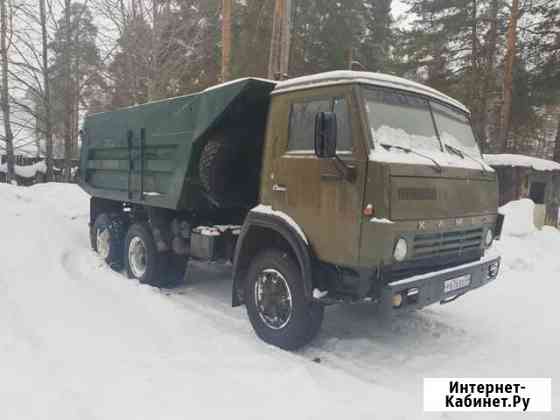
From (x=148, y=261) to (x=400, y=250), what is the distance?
3.92 meters

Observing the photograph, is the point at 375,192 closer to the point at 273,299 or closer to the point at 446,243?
the point at 446,243

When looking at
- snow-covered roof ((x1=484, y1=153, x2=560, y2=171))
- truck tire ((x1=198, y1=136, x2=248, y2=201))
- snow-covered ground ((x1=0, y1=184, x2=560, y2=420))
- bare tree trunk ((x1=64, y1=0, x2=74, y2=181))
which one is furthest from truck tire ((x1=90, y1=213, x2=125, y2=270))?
bare tree trunk ((x1=64, y1=0, x2=74, y2=181))

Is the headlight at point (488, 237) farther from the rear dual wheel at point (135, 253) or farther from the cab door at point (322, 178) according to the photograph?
the rear dual wheel at point (135, 253)

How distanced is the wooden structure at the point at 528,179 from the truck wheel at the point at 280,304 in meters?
10.8

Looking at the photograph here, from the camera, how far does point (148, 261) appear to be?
20.1 feet

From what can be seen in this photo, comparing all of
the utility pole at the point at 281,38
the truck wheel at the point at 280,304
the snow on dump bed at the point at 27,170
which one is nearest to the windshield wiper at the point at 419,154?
the truck wheel at the point at 280,304

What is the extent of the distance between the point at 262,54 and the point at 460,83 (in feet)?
27.3

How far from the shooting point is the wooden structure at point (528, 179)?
1334cm

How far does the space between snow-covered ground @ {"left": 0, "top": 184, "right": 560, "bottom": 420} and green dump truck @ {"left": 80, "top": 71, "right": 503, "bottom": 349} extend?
1.89ft

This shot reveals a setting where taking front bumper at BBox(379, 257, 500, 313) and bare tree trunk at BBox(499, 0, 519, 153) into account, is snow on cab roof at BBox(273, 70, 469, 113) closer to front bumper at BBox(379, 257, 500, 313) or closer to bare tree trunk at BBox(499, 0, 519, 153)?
front bumper at BBox(379, 257, 500, 313)

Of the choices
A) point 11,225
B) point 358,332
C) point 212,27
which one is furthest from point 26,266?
point 212,27

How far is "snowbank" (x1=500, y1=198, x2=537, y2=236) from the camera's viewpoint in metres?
9.66

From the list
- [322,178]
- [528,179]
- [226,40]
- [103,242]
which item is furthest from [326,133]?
[528,179]

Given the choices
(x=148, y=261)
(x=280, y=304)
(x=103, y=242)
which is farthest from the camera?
(x=103, y=242)
